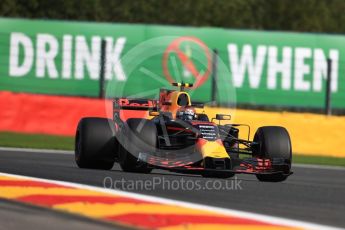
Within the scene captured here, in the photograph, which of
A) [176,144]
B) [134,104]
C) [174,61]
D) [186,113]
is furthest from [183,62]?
[176,144]

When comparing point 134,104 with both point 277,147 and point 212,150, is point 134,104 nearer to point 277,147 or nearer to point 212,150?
point 212,150

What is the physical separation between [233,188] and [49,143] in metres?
7.23

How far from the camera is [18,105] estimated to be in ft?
58.4

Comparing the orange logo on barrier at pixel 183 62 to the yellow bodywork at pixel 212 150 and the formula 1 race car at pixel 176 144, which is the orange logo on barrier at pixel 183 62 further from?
the yellow bodywork at pixel 212 150

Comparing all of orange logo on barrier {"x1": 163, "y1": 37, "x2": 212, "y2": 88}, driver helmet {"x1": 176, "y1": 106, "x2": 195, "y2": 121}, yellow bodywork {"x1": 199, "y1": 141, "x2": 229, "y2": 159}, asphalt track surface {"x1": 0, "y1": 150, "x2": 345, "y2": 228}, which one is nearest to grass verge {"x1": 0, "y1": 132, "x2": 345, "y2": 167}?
asphalt track surface {"x1": 0, "y1": 150, "x2": 345, "y2": 228}

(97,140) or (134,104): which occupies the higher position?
(134,104)

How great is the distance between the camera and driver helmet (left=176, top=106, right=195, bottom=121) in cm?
1105

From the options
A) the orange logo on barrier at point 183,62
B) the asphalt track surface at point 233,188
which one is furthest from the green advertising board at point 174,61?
the asphalt track surface at point 233,188

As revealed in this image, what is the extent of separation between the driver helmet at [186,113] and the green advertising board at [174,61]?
28.4ft

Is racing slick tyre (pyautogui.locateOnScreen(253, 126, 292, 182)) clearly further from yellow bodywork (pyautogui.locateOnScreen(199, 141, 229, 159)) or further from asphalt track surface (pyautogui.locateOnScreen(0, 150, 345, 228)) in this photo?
yellow bodywork (pyautogui.locateOnScreen(199, 141, 229, 159))

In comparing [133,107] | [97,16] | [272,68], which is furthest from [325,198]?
[97,16]

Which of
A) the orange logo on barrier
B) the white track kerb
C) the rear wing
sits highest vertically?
the orange logo on barrier

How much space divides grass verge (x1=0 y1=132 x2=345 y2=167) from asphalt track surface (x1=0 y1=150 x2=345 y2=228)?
2735mm

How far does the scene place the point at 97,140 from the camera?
36.5 ft
